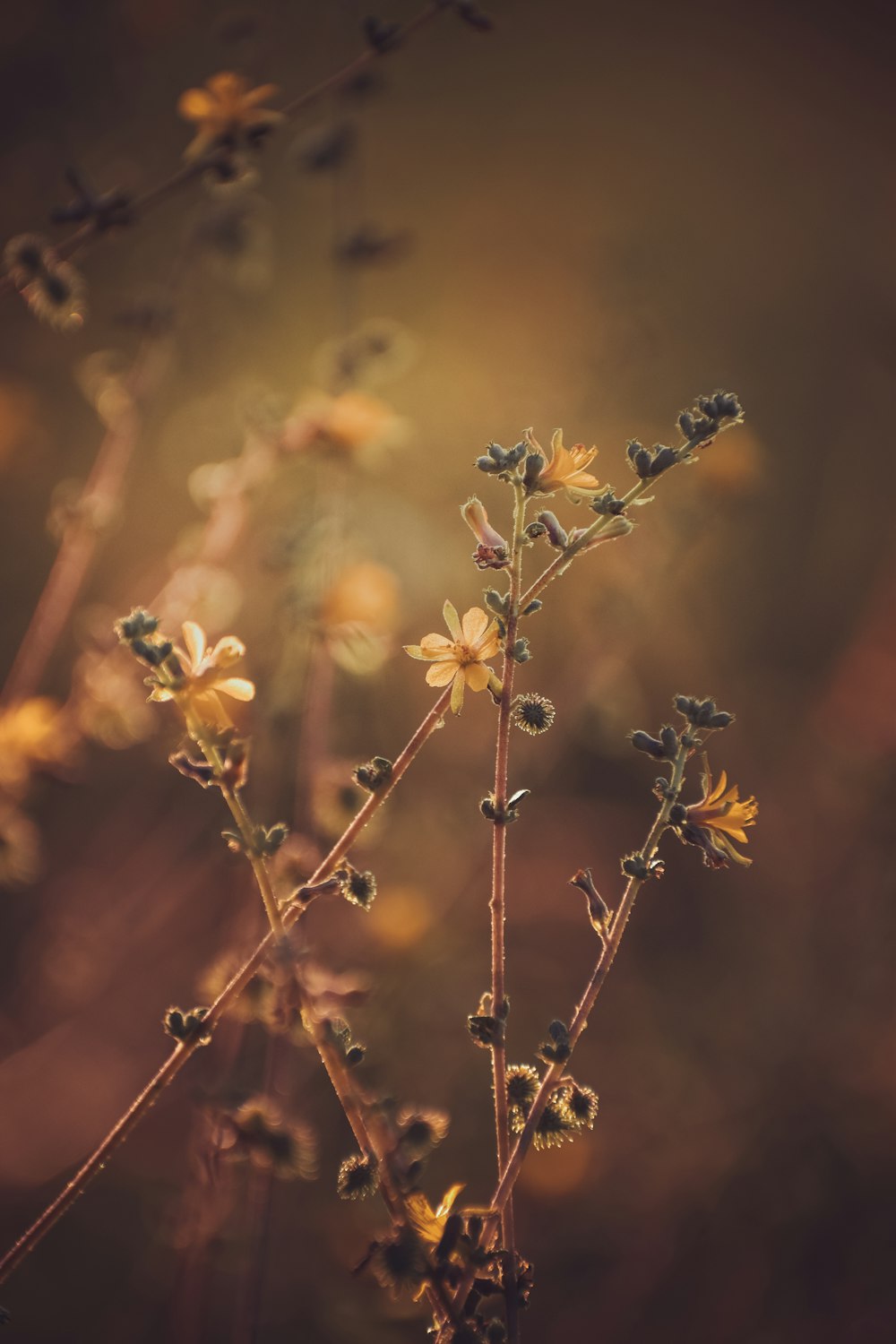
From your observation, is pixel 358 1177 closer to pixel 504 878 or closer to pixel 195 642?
pixel 504 878

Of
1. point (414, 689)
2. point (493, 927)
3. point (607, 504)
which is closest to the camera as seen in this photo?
point (493, 927)

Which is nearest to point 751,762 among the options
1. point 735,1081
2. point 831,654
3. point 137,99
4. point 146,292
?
point 831,654

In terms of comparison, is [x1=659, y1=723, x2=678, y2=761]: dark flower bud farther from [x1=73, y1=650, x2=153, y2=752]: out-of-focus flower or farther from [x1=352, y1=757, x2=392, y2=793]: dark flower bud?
[x1=73, y1=650, x2=153, y2=752]: out-of-focus flower

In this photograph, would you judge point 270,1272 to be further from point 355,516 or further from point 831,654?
point 831,654

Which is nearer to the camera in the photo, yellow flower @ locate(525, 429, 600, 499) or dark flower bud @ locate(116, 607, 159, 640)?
dark flower bud @ locate(116, 607, 159, 640)

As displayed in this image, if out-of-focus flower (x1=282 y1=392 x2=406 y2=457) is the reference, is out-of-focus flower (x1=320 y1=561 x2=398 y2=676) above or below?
below

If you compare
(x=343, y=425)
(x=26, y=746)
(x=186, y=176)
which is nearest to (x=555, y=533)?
(x=186, y=176)

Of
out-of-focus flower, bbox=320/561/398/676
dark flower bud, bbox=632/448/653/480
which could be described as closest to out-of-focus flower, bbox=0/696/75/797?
out-of-focus flower, bbox=320/561/398/676
